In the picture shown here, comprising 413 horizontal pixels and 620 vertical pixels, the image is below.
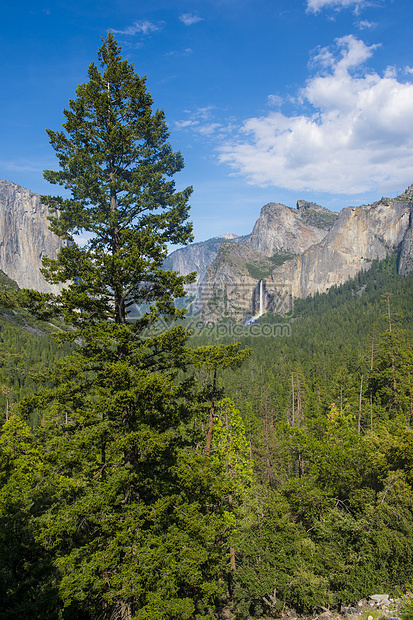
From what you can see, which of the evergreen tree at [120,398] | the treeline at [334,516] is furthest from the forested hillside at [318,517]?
the evergreen tree at [120,398]

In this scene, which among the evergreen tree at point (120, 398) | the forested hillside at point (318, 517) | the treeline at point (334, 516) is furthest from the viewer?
→ the treeline at point (334, 516)

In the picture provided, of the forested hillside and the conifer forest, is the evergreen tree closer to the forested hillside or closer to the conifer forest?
the conifer forest

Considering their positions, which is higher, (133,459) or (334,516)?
(133,459)

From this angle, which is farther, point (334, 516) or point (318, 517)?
point (318, 517)

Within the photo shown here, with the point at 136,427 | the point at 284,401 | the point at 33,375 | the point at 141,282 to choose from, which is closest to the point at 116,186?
the point at 141,282

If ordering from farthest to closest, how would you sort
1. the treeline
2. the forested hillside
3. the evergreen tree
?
the treeline → the forested hillside → the evergreen tree

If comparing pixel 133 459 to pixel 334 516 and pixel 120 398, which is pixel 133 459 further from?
pixel 334 516

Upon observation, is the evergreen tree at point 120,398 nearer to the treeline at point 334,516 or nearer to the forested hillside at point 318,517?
the forested hillside at point 318,517

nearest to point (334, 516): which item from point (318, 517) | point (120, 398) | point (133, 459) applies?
point (318, 517)

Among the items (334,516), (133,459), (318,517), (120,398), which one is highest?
(120,398)

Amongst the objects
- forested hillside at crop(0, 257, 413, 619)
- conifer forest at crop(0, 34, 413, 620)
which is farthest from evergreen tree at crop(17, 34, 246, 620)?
forested hillside at crop(0, 257, 413, 619)

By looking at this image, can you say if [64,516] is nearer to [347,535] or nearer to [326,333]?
[347,535]

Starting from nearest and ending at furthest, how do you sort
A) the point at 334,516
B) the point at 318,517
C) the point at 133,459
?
the point at 133,459
the point at 334,516
the point at 318,517

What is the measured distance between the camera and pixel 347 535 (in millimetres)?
18016
